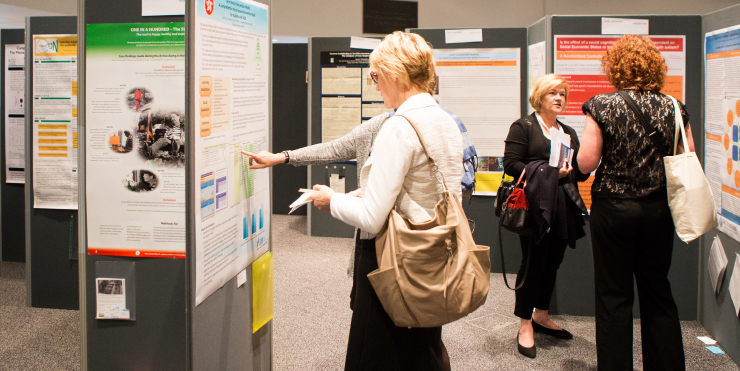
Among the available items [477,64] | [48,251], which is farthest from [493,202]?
[48,251]

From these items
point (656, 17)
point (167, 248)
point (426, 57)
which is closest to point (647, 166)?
point (426, 57)

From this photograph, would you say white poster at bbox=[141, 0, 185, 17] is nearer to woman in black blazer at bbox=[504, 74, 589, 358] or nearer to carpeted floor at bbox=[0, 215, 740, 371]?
carpeted floor at bbox=[0, 215, 740, 371]

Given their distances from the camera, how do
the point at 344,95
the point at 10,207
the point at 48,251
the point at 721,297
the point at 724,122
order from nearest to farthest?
1. the point at 724,122
2. the point at 721,297
3. the point at 48,251
4. the point at 10,207
5. the point at 344,95

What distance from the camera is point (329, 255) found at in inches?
202

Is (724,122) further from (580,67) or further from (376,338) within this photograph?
(376,338)

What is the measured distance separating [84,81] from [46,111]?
6.60 ft

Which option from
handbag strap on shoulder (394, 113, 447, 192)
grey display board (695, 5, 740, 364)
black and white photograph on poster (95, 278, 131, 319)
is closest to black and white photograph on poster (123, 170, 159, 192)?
black and white photograph on poster (95, 278, 131, 319)

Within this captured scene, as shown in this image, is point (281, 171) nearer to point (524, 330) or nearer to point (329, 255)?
point (329, 255)

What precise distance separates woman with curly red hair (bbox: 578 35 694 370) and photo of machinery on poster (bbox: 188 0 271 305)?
135 centimetres

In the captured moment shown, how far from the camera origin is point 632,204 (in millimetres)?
2279

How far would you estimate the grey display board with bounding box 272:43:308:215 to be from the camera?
661cm

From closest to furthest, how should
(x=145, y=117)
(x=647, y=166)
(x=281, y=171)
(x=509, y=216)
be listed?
1. (x=145, y=117)
2. (x=647, y=166)
3. (x=509, y=216)
4. (x=281, y=171)

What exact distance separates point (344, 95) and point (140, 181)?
3977 mm

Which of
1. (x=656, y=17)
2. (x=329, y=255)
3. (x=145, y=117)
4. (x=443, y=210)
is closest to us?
(x=443, y=210)
